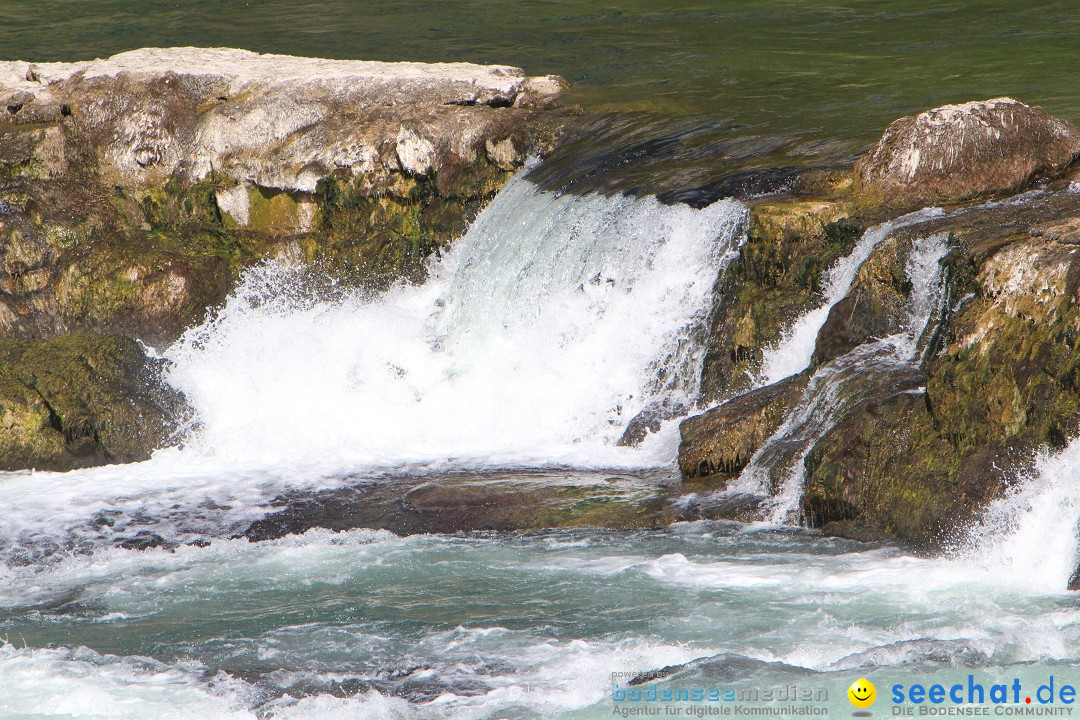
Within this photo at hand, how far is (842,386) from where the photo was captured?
27.2 feet

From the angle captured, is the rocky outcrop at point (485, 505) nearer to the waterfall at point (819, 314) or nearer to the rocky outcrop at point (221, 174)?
the waterfall at point (819, 314)

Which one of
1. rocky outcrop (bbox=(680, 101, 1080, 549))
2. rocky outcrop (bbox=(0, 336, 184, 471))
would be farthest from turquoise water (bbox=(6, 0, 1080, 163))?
rocky outcrop (bbox=(0, 336, 184, 471))

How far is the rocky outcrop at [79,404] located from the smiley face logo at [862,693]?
6702 millimetres

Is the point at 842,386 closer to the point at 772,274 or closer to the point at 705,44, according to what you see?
the point at 772,274

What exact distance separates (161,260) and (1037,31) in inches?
418

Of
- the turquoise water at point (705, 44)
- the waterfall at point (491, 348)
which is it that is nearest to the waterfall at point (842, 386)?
the waterfall at point (491, 348)

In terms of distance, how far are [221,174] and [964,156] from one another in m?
7.16

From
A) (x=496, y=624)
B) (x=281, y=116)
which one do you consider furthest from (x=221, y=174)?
(x=496, y=624)

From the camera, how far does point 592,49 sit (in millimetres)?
17875

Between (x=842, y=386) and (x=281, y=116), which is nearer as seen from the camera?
(x=842, y=386)

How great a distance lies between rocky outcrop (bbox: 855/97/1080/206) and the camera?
371 inches

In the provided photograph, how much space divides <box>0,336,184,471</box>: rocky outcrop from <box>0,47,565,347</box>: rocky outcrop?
4.28ft

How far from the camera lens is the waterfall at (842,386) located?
8.12 metres

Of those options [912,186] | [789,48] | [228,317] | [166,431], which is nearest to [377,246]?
[228,317]
